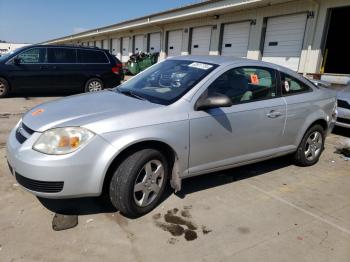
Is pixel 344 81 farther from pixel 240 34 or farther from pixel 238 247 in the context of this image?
pixel 238 247

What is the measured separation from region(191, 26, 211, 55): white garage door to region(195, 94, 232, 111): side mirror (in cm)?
1330

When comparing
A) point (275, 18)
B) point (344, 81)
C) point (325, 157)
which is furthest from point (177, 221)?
point (275, 18)

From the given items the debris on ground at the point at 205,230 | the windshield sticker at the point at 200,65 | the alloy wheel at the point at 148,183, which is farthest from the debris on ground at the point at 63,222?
the windshield sticker at the point at 200,65

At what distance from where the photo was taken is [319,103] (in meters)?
4.71

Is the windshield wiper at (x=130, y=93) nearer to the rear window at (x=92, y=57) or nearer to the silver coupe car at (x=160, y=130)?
the silver coupe car at (x=160, y=130)

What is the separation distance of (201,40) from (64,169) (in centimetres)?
1495

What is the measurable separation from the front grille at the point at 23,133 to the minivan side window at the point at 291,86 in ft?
10.1

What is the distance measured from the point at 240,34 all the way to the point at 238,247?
12449mm

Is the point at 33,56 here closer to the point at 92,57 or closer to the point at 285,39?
the point at 92,57

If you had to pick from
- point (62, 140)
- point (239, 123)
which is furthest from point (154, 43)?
point (62, 140)

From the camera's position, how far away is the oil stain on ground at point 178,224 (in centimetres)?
295

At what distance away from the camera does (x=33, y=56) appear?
9703 millimetres

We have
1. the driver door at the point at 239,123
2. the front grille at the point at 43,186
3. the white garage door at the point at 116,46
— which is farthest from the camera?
the white garage door at the point at 116,46

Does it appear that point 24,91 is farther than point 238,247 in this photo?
Yes
